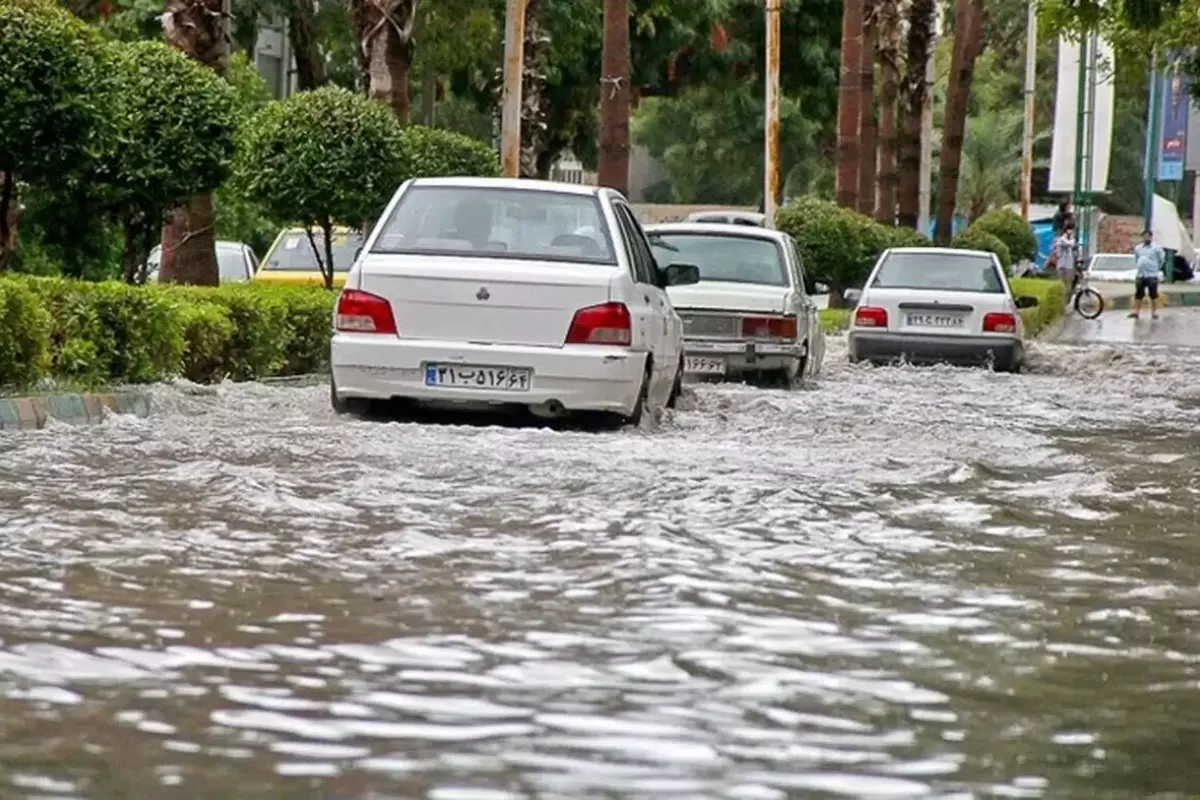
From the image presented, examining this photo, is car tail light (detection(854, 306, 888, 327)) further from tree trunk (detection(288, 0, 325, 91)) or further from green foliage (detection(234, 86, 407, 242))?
tree trunk (detection(288, 0, 325, 91))

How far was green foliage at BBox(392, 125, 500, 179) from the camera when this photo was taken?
25.8 metres

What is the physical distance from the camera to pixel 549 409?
46.3ft

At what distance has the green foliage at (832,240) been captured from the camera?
1486 inches

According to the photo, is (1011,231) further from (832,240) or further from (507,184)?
(507,184)

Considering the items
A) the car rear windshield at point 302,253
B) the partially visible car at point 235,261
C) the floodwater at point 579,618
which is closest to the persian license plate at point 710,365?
the floodwater at point 579,618

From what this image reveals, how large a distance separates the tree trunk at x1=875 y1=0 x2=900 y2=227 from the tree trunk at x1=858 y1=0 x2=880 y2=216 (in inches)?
7.3

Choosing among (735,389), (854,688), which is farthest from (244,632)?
(735,389)

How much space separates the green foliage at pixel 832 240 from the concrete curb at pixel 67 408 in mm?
23437

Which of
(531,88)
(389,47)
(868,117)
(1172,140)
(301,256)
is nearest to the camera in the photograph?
(389,47)

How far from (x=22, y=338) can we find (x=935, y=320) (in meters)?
13.4

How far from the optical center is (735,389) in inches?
812

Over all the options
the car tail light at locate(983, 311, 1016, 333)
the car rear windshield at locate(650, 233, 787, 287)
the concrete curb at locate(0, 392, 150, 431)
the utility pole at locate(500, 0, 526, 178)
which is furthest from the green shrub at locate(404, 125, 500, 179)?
the concrete curb at locate(0, 392, 150, 431)

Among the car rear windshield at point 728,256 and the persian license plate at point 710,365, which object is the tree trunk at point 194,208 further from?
the persian license plate at point 710,365

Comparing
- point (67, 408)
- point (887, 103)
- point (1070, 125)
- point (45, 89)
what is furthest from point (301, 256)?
point (1070, 125)
